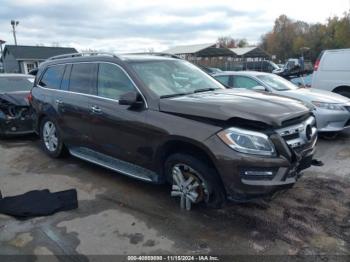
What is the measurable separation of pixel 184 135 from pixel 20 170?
3.46 meters

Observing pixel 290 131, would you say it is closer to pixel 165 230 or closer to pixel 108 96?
pixel 165 230

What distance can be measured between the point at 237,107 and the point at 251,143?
42cm

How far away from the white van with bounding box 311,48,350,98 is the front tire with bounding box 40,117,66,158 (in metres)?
7.32

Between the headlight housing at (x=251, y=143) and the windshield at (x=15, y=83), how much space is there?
6760 mm

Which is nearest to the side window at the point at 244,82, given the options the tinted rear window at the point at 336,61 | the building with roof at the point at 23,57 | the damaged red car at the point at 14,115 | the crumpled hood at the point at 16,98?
the tinted rear window at the point at 336,61

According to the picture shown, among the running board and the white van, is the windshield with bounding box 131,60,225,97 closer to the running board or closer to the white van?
the running board

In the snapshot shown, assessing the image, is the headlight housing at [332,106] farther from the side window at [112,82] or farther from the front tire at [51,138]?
the front tire at [51,138]

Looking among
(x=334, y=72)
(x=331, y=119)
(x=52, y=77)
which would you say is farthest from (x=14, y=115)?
(x=334, y=72)

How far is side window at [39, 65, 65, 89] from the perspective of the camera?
5785 mm

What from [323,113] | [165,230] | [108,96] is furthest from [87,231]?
[323,113]

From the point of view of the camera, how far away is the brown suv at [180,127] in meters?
3.33

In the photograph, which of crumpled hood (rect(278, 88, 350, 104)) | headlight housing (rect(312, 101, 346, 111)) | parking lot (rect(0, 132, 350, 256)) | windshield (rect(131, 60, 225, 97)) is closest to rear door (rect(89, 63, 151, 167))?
windshield (rect(131, 60, 225, 97))

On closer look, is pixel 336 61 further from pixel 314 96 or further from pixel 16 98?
pixel 16 98

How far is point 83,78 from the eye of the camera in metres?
5.18
